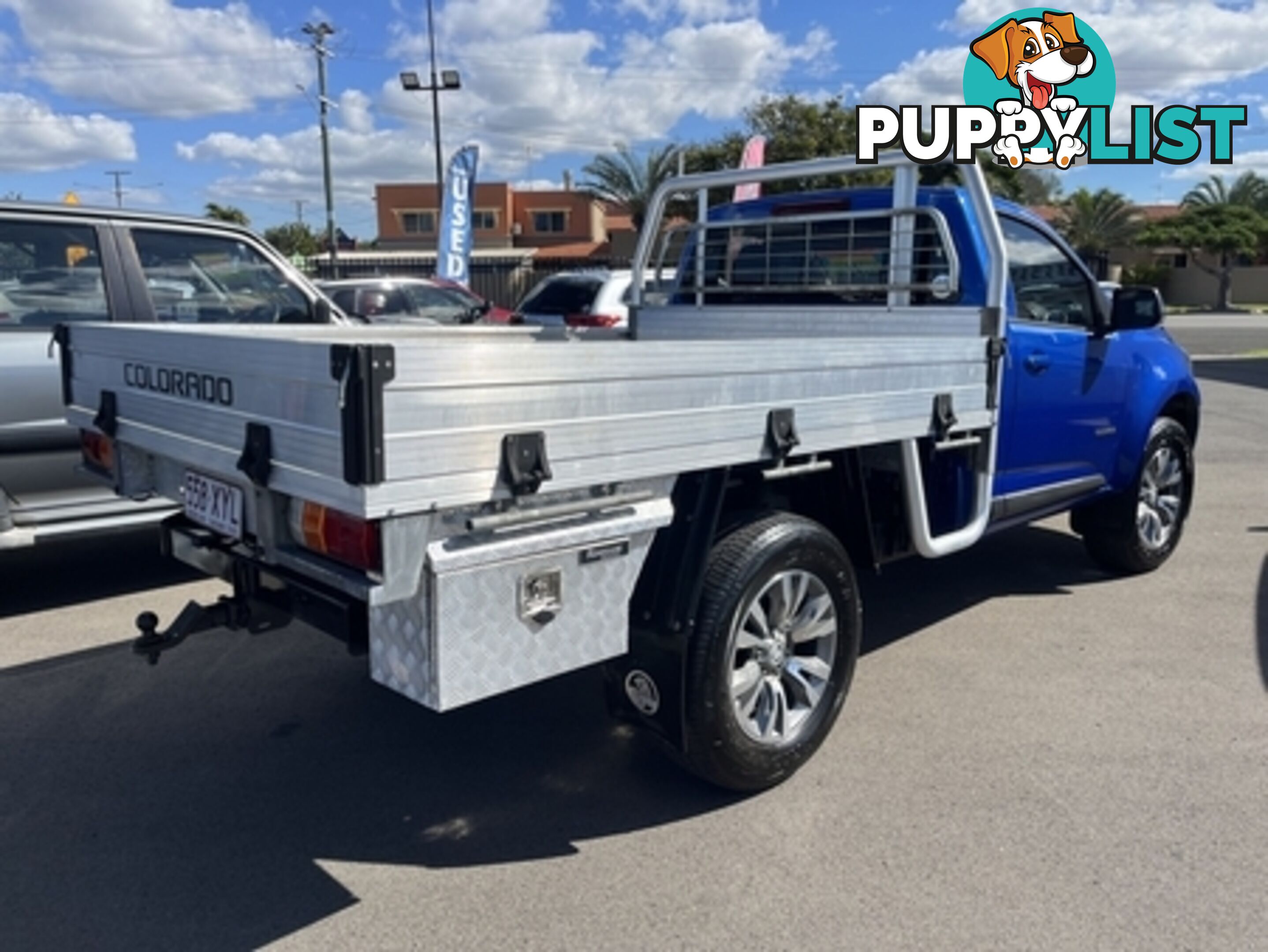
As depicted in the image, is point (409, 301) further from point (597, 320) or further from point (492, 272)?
point (492, 272)

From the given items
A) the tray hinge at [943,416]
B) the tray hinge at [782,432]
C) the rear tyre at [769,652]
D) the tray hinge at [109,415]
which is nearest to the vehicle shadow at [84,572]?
the tray hinge at [109,415]

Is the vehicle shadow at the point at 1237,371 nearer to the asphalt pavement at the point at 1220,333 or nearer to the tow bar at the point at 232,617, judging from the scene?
the asphalt pavement at the point at 1220,333

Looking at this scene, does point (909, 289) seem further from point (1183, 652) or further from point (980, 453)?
point (1183, 652)

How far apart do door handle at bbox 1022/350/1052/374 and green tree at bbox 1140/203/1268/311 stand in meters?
51.1

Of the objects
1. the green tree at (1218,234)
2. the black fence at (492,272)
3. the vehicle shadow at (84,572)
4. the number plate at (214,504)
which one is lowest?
the vehicle shadow at (84,572)

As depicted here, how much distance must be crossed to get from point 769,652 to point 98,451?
2.51 m

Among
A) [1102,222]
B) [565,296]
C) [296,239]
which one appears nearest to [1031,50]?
[565,296]

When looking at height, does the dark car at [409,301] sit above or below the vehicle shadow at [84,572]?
above

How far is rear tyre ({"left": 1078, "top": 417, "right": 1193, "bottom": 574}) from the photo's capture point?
5.70 meters

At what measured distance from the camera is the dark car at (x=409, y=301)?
11773 millimetres

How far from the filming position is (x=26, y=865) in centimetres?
307

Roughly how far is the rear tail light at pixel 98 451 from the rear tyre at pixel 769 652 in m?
2.16

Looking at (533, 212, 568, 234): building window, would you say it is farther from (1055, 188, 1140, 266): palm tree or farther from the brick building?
(1055, 188, 1140, 266): palm tree

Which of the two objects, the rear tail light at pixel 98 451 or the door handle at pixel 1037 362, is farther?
Answer: the door handle at pixel 1037 362
